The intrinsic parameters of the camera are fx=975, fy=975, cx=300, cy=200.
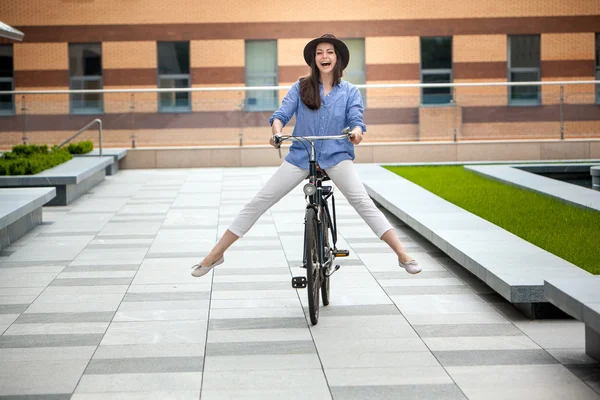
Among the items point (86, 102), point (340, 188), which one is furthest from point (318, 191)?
point (86, 102)

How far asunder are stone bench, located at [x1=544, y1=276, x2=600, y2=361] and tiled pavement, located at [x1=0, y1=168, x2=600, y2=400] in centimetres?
12

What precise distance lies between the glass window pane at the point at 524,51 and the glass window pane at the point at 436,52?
187cm

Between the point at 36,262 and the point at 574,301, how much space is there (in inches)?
219

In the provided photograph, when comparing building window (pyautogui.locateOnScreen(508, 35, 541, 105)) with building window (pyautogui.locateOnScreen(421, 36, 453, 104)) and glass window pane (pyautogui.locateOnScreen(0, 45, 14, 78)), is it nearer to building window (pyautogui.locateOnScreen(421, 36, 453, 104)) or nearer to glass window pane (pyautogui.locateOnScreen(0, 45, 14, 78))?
building window (pyautogui.locateOnScreen(421, 36, 453, 104))

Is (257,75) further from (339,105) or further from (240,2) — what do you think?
(339,105)

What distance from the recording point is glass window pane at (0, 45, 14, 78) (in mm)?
28891

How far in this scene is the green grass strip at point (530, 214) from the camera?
8.46 m

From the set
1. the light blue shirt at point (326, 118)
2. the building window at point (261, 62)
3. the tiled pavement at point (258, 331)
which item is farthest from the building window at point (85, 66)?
the light blue shirt at point (326, 118)

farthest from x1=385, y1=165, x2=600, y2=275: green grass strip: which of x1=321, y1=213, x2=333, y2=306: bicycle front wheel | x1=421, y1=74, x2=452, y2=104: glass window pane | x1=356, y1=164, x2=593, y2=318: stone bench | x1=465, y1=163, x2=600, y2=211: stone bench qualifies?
x1=421, y1=74, x2=452, y2=104: glass window pane

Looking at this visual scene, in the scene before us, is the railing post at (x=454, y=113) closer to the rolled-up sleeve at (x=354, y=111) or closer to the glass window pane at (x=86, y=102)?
the glass window pane at (x=86, y=102)

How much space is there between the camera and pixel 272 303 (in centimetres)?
Answer: 714

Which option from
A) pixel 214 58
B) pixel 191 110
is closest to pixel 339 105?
pixel 191 110

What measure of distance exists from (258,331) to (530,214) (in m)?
5.78

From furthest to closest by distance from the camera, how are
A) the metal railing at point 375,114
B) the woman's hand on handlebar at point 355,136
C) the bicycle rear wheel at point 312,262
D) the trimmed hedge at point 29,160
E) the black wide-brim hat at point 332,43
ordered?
1. the metal railing at point 375,114
2. the trimmed hedge at point 29,160
3. the black wide-brim hat at point 332,43
4. the woman's hand on handlebar at point 355,136
5. the bicycle rear wheel at point 312,262
